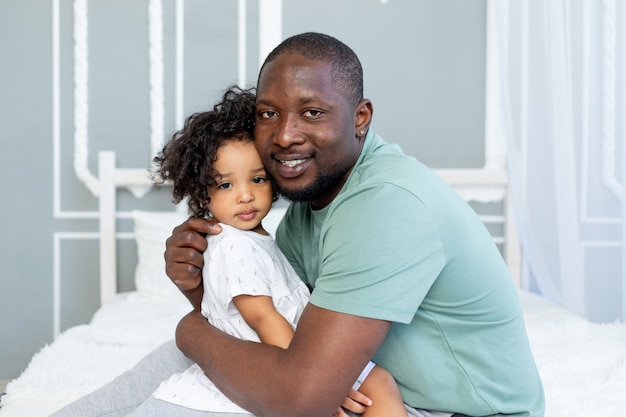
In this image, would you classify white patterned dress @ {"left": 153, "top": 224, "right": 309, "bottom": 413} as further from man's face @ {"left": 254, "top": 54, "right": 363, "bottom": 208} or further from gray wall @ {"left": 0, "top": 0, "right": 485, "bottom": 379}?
gray wall @ {"left": 0, "top": 0, "right": 485, "bottom": 379}

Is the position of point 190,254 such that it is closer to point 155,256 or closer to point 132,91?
point 155,256

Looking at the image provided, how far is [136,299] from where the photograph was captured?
260 centimetres

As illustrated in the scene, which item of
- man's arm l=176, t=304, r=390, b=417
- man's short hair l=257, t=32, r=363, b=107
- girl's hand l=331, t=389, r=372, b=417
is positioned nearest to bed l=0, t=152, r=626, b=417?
girl's hand l=331, t=389, r=372, b=417

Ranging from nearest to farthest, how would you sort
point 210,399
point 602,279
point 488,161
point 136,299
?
1. point 210,399
2. point 602,279
3. point 136,299
4. point 488,161

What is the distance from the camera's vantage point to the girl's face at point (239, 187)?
1.34 metres

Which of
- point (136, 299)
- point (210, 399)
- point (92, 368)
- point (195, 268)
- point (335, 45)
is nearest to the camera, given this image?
point (210, 399)

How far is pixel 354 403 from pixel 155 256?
65.5 inches

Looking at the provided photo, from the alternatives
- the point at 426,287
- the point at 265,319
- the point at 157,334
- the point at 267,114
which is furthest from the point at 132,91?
the point at 426,287

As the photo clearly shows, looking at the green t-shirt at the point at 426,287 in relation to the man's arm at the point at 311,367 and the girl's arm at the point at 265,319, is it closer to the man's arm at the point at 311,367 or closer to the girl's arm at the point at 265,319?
the man's arm at the point at 311,367

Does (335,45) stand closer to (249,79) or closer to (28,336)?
(249,79)

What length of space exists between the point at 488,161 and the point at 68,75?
178 centimetres

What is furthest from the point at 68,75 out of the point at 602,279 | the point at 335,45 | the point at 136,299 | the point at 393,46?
the point at 602,279

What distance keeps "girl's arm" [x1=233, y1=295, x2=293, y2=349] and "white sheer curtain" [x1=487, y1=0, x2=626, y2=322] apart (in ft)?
4.16

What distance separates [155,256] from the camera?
2.62m
